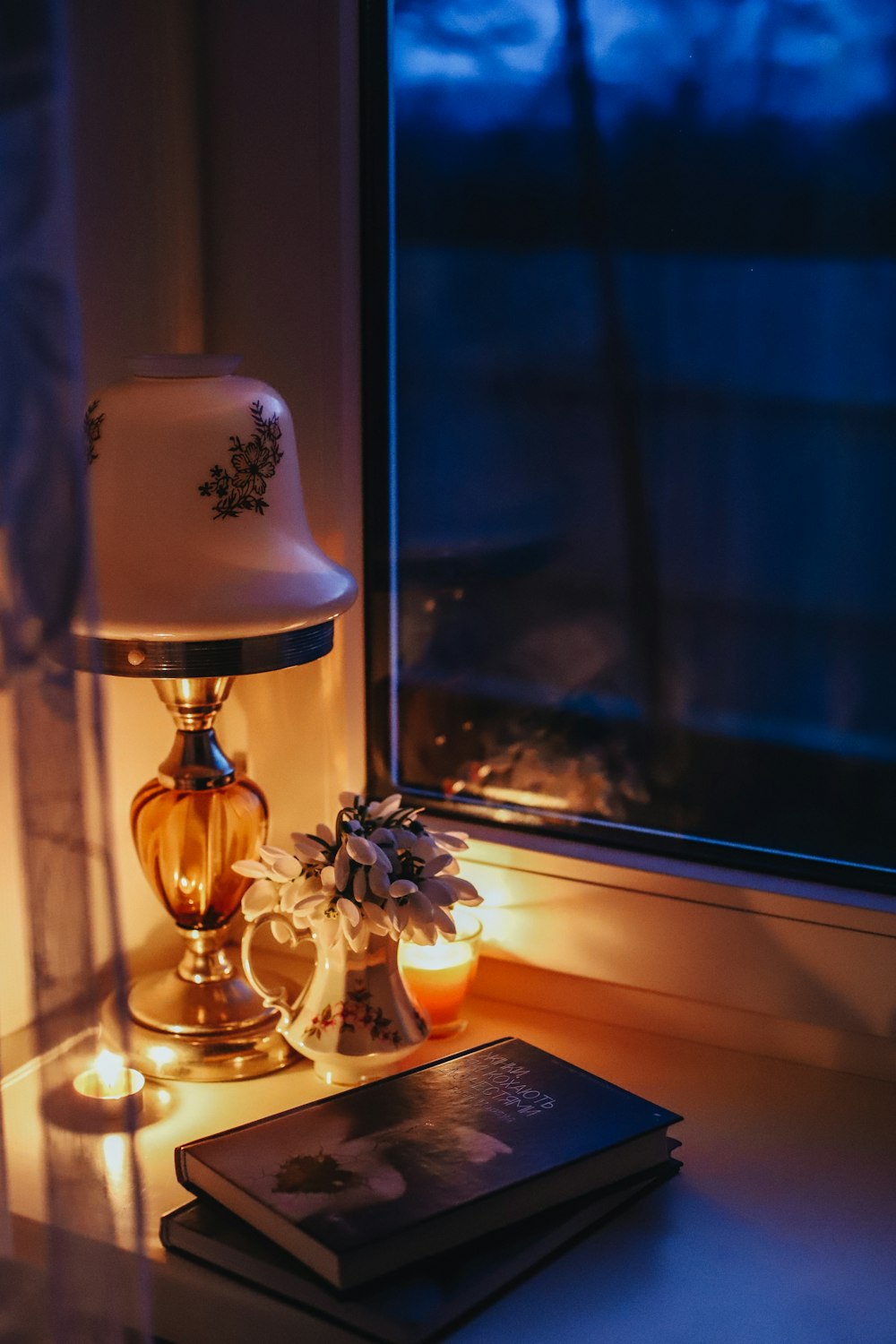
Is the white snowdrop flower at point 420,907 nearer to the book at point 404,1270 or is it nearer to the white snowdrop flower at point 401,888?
the white snowdrop flower at point 401,888

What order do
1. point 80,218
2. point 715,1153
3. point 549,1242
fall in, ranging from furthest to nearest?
point 80,218
point 715,1153
point 549,1242

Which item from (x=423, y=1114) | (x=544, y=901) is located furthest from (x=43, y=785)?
(x=544, y=901)

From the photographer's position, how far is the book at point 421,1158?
83 cm

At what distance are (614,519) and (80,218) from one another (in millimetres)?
490

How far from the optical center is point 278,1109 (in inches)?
41.7

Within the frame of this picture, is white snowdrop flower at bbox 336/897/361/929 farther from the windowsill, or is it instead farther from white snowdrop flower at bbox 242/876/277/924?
the windowsill

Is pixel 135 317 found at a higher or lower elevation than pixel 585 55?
lower

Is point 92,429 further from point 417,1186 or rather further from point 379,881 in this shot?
point 417,1186

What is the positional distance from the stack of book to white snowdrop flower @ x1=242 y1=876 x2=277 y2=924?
0.18 meters

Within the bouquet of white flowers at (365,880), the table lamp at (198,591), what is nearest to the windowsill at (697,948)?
the bouquet of white flowers at (365,880)

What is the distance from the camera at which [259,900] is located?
1097 millimetres

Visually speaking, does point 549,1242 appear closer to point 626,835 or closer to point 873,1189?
point 873,1189

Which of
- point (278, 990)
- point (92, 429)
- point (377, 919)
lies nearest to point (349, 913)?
point (377, 919)

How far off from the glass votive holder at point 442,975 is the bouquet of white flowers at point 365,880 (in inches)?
3.0
